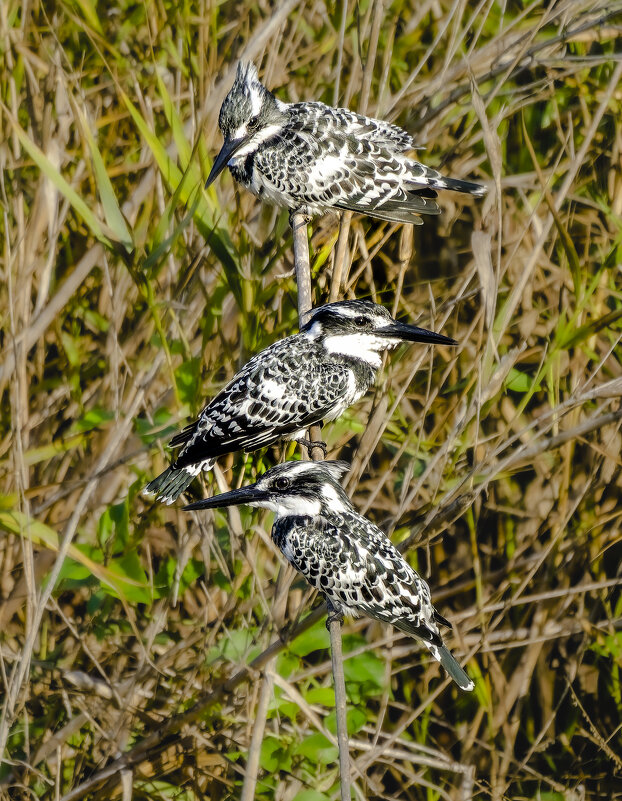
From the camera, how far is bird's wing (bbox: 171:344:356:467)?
88.0 inches

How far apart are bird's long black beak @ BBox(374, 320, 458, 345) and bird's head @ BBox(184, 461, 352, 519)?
1.13 ft

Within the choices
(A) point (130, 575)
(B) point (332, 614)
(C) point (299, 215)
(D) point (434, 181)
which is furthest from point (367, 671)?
(D) point (434, 181)

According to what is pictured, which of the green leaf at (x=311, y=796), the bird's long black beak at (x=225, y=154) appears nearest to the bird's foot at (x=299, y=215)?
the bird's long black beak at (x=225, y=154)

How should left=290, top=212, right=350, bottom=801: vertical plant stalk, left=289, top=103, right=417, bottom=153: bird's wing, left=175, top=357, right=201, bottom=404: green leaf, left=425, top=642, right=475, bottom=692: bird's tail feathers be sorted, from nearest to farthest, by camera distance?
left=290, top=212, right=350, bottom=801: vertical plant stalk < left=425, top=642, right=475, bottom=692: bird's tail feathers < left=175, top=357, right=201, bottom=404: green leaf < left=289, top=103, right=417, bottom=153: bird's wing

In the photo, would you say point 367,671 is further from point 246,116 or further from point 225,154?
point 246,116

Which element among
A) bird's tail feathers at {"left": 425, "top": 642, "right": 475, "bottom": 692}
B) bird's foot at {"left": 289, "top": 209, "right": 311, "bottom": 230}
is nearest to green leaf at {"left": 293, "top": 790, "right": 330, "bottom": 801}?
bird's tail feathers at {"left": 425, "top": 642, "right": 475, "bottom": 692}

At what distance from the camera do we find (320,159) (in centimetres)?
268

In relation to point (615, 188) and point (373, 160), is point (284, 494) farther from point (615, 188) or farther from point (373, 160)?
point (615, 188)

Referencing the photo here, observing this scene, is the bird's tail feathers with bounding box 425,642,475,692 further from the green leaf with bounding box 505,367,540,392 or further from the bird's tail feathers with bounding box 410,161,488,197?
the bird's tail feathers with bounding box 410,161,488,197

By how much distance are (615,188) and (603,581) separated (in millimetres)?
1214

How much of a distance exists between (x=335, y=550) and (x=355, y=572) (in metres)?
0.07

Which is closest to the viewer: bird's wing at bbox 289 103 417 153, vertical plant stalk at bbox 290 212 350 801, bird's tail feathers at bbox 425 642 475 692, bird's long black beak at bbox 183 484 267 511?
vertical plant stalk at bbox 290 212 350 801

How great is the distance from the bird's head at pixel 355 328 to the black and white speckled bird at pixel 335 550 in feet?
1.07

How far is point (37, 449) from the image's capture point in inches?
106
